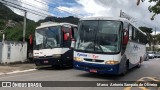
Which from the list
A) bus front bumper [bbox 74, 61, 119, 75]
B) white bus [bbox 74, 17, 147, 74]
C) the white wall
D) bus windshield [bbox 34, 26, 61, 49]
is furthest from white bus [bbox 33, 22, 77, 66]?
bus front bumper [bbox 74, 61, 119, 75]

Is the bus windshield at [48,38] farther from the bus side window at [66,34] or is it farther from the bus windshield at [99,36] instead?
the bus windshield at [99,36]

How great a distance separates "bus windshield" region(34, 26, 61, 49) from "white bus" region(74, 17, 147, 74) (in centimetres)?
470

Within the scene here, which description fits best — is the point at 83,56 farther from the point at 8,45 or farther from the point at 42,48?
the point at 8,45

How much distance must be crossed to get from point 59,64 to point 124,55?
5864mm

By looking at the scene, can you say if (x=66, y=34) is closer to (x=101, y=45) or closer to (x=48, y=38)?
(x=48, y=38)

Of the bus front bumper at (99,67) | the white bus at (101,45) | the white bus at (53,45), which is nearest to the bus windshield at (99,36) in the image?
the white bus at (101,45)

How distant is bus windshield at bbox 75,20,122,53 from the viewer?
16562mm

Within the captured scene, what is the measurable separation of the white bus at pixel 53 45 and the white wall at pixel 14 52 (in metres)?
4.20

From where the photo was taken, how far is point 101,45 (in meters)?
16.7

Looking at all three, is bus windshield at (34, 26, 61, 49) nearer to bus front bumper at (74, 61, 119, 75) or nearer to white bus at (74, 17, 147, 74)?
white bus at (74, 17, 147, 74)

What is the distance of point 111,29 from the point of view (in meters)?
16.9

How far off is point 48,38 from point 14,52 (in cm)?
574

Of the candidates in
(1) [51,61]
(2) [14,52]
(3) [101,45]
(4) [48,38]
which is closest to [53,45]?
(4) [48,38]

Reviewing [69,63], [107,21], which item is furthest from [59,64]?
[107,21]
